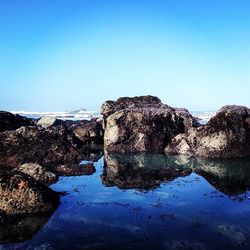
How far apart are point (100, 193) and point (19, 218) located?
470 cm

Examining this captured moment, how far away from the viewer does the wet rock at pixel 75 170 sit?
22406 millimetres

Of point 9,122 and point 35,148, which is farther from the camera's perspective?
point 9,122

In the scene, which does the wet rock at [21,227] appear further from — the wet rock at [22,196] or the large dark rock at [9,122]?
the large dark rock at [9,122]

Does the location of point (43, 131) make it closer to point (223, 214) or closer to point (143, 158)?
point (143, 158)

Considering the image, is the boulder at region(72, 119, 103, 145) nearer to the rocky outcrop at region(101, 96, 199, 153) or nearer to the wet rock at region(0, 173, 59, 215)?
the rocky outcrop at region(101, 96, 199, 153)

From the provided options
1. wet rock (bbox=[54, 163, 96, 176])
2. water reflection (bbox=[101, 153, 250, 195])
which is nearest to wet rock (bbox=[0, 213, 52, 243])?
water reflection (bbox=[101, 153, 250, 195])

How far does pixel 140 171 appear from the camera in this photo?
2216 centimetres

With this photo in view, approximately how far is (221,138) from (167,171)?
298 inches

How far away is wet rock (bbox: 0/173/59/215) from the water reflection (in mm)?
5044

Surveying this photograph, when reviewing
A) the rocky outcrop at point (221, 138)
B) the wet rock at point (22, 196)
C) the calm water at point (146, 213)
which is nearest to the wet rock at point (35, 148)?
the calm water at point (146, 213)

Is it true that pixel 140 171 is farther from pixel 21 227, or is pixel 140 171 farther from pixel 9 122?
pixel 9 122

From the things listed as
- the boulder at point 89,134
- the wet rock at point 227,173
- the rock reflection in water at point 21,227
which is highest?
the boulder at point 89,134

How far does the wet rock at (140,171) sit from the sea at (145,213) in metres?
0.05

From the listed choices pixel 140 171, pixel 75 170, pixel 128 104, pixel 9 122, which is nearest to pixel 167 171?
pixel 140 171
